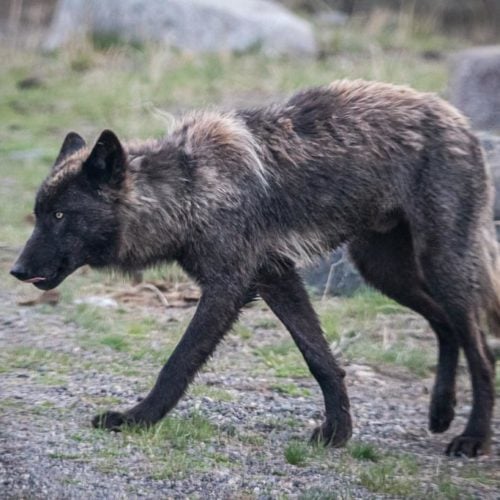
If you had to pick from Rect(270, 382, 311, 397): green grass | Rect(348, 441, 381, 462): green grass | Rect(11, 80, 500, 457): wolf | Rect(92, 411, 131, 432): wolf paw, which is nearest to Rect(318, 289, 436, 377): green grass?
Rect(270, 382, 311, 397): green grass

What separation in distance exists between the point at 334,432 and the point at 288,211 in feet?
3.79

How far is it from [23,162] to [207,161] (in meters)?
6.56

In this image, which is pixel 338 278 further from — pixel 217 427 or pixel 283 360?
pixel 217 427

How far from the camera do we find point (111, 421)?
19.7ft

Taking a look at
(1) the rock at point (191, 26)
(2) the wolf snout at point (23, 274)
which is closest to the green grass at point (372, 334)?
(2) the wolf snout at point (23, 274)

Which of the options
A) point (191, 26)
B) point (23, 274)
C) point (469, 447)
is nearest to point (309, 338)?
point (469, 447)

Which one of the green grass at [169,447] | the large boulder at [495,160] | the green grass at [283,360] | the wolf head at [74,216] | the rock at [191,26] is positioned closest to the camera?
the green grass at [169,447]

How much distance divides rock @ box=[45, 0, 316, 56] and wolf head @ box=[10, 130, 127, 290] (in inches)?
427

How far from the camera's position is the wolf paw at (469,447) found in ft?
20.5

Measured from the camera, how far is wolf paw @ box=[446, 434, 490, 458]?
20.5 feet

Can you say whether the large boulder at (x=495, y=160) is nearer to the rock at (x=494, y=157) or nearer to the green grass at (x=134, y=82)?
the rock at (x=494, y=157)

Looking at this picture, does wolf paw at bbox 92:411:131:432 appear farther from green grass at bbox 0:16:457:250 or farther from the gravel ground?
green grass at bbox 0:16:457:250

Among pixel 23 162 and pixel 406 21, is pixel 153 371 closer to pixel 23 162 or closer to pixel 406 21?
pixel 23 162

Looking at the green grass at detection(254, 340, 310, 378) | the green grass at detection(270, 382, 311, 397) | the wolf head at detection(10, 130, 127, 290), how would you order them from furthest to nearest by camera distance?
the green grass at detection(254, 340, 310, 378)
the green grass at detection(270, 382, 311, 397)
the wolf head at detection(10, 130, 127, 290)
